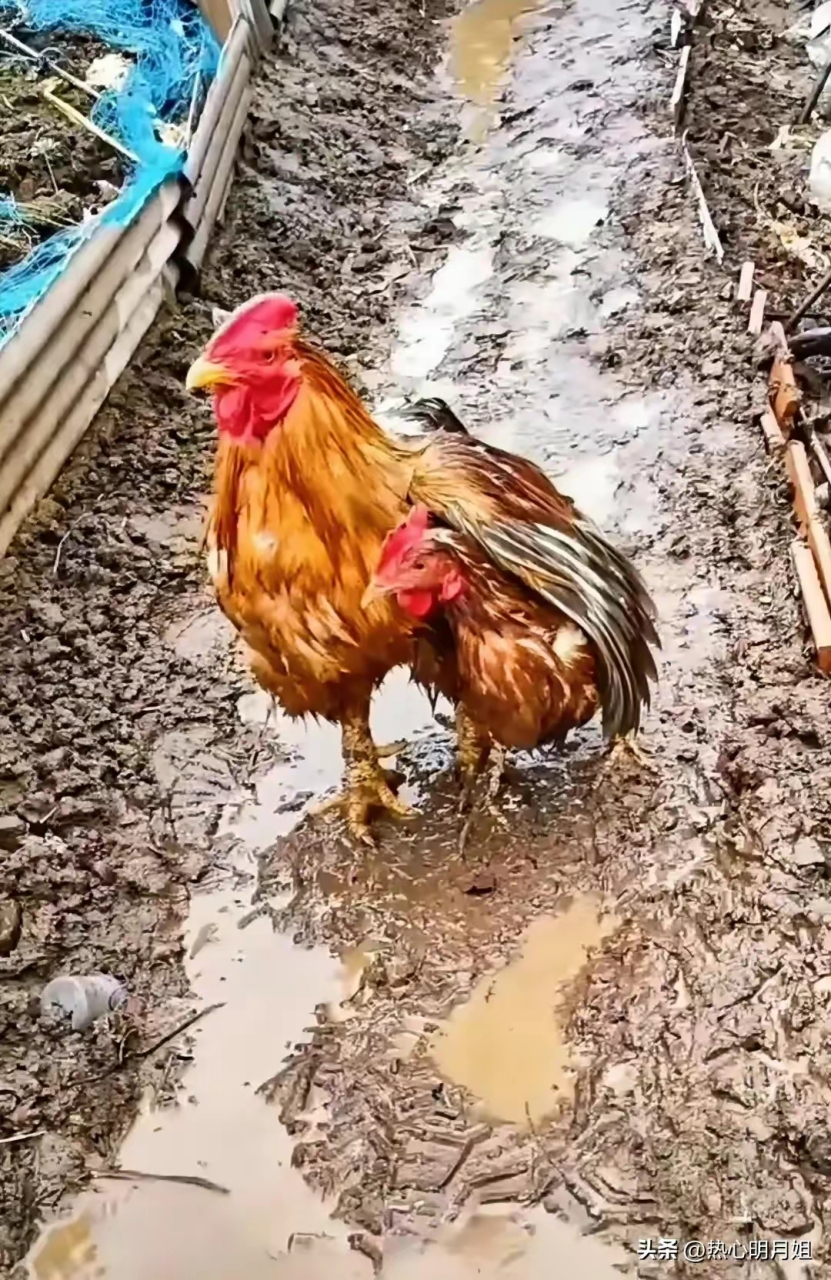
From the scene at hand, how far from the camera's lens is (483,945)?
3.06 meters

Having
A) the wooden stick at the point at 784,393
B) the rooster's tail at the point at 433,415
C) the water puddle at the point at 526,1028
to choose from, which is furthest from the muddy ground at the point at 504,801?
the rooster's tail at the point at 433,415

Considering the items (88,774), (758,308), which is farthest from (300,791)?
(758,308)

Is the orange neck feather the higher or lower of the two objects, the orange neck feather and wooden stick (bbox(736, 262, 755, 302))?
the higher

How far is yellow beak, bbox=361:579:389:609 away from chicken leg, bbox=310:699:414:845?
59 cm

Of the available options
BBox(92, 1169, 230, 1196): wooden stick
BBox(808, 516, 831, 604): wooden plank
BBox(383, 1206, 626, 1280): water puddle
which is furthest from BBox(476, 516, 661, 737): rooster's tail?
BBox(92, 1169, 230, 1196): wooden stick

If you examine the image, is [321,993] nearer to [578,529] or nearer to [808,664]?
[578,529]

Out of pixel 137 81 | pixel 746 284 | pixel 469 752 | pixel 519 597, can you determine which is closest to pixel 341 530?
pixel 519 597

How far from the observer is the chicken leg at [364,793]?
124 inches

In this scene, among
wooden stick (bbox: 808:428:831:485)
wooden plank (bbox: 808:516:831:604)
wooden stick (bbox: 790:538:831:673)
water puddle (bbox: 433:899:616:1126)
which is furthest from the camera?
wooden stick (bbox: 808:428:831:485)

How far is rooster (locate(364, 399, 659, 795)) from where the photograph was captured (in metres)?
2.60

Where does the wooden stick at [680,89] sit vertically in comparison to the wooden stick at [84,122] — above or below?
above

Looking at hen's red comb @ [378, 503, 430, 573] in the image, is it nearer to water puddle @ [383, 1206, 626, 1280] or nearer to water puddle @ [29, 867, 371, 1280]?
water puddle @ [29, 867, 371, 1280]

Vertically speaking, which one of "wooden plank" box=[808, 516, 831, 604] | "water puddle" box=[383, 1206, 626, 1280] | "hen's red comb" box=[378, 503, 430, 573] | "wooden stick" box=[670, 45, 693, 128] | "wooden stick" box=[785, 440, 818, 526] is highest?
"wooden stick" box=[670, 45, 693, 128]

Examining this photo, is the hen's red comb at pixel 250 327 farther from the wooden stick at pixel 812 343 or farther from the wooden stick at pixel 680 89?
the wooden stick at pixel 680 89
